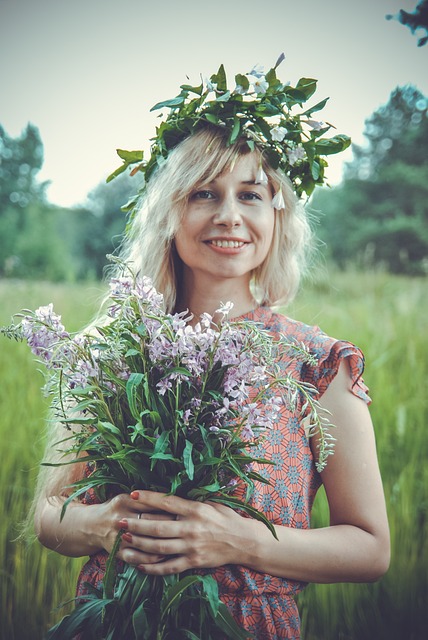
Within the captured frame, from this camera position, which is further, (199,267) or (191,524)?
(199,267)

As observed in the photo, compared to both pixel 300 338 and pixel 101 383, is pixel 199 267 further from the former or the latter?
pixel 101 383

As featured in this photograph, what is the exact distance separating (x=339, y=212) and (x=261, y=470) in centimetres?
1503

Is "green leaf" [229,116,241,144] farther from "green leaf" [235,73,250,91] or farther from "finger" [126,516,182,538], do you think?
"finger" [126,516,182,538]

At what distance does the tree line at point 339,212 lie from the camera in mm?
8230

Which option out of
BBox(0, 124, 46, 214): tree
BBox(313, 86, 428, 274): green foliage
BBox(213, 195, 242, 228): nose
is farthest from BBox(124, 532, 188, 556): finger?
BBox(313, 86, 428, 274): green foliage

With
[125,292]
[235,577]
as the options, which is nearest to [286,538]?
[235,577]

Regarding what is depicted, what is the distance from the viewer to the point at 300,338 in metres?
1.61

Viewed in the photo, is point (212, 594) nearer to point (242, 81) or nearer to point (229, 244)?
point (229, 244)

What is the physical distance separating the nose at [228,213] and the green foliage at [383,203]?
7.17 meters

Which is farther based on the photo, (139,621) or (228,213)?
(228,213)

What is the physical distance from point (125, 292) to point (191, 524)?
21.4 inches

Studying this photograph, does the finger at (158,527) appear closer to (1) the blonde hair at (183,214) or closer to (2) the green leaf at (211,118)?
(1) the blonde hair at (183,214)

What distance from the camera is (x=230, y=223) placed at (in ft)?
5.08

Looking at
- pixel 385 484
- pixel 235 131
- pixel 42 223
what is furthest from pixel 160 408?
pixel 42 223
